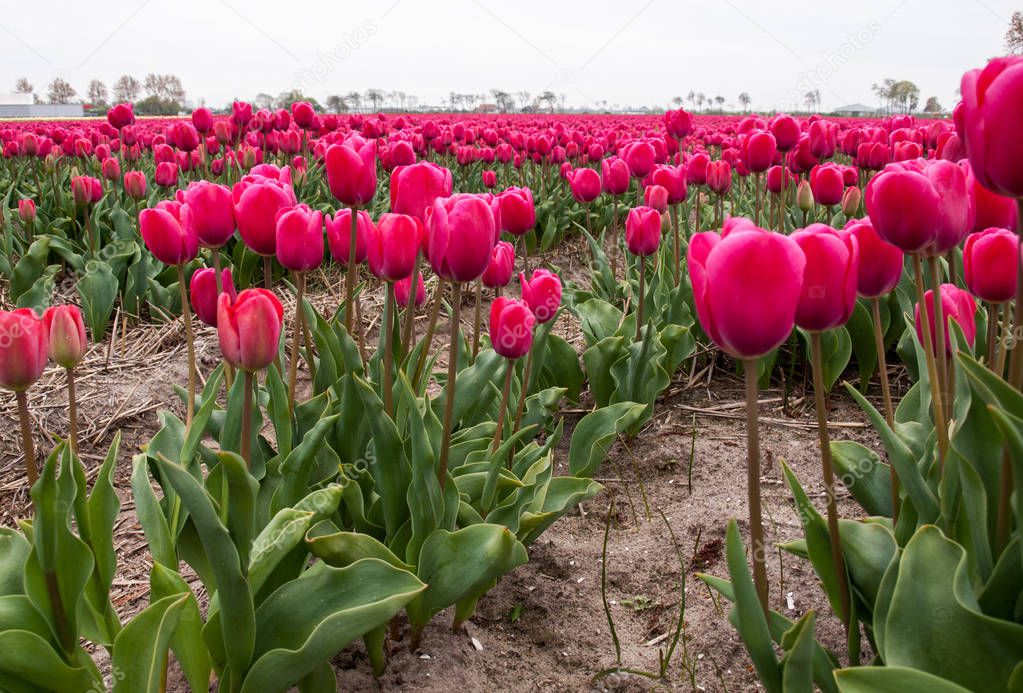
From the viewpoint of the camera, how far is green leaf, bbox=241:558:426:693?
52.2 inches

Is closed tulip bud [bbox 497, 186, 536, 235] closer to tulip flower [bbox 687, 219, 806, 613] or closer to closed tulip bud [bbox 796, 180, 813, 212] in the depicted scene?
tulip flower [bbox 687, 219, 806, 613]

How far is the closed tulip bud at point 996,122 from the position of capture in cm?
99

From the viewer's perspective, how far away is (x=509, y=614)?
2053mm

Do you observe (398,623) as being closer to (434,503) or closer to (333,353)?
(434,503)

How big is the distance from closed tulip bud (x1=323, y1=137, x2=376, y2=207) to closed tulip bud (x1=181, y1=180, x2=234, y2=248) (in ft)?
0.92

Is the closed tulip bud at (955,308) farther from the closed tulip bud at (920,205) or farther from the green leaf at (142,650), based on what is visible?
the green leaf at (142,650)

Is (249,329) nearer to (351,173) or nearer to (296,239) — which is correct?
(296,239)

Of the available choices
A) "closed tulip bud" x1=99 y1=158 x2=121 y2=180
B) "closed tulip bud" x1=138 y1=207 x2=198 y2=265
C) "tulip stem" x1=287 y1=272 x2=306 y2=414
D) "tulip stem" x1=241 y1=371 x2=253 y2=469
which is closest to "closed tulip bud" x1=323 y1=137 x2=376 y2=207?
"tulip stem" x1=287 y1=272 x2=306 y2=414

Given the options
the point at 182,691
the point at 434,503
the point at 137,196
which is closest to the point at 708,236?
the point at 434,503

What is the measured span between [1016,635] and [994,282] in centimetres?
61

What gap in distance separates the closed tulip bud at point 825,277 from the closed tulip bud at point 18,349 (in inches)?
51.9

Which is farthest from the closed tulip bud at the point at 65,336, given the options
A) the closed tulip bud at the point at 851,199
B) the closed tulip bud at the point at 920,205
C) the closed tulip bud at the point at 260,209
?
the closed tulip bud at the point at 851,199

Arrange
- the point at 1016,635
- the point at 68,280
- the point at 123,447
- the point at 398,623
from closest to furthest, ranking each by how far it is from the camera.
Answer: the point at 1016,635
the point at 398,623
the point at 123,447
the point at 68,280

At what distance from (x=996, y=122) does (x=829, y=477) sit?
56 cm
